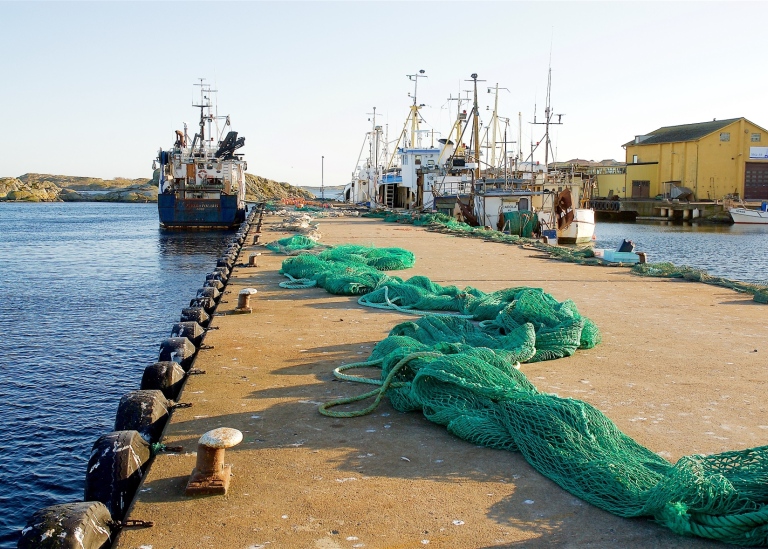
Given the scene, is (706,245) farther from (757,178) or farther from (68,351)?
(68,351)

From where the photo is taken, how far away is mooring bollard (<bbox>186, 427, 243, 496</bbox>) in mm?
3766

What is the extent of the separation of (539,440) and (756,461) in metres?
1.11

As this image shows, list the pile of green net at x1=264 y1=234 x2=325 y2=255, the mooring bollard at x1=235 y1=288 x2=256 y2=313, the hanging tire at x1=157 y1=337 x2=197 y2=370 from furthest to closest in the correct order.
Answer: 1. the pile of green net at x1=264 y1=234 x2=325 y2=255
2. the mooring bollard at x1=235 y1=288 x2=256 y2=313
3. the hanging tire at x1=157 y1=337 x2=197 y2=370

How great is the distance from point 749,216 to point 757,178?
7.24 meters

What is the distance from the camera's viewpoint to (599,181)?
219ft

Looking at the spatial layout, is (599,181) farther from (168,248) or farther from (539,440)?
(539,440)

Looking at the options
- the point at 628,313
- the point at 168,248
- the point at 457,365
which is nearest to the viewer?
the point at 457,365

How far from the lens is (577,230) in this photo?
2839cm

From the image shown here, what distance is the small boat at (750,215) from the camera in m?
49.9

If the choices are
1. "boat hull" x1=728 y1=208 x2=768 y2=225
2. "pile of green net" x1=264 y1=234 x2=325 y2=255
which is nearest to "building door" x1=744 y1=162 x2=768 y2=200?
"boat hull" x1=728 y1=208 x2=768 y2=225

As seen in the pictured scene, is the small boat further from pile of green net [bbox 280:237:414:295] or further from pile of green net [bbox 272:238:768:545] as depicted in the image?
pile of green net [bbox 272:238:768:545]

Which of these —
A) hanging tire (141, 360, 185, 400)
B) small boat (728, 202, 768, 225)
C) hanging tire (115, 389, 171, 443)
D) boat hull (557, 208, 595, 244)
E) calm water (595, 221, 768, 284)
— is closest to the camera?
hanging tire (115, 389, 171, 443)

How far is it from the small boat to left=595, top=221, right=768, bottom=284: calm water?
1084 mm

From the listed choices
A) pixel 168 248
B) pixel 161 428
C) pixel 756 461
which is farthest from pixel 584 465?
pixel 168 248
